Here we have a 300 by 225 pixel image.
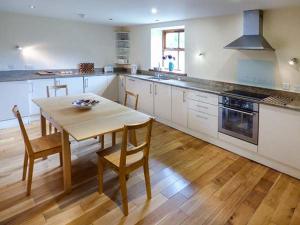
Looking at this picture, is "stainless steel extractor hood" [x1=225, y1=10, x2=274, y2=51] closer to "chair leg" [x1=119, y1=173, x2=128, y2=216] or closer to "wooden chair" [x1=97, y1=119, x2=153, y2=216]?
"wooden chair" [x1=97, y1=119, x2=153, y2=216]

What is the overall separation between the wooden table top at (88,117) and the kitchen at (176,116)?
19mm

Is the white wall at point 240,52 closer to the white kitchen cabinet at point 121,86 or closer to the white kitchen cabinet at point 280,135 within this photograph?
the white kitchen cabinet at point 280,135

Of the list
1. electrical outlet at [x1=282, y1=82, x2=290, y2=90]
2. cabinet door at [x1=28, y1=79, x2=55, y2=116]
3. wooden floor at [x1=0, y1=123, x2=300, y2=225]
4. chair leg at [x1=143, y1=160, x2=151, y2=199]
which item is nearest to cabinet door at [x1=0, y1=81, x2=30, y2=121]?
cabinet door at [x1=28, y1=79, x2=55, y2=116]

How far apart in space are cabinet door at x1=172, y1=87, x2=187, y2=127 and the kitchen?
2 cm

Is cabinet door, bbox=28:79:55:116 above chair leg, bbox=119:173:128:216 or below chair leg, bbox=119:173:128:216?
above

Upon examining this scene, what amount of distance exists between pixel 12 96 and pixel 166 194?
10.9 feet

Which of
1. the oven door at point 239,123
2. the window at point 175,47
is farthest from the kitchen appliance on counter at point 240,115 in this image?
the window at point 175,47

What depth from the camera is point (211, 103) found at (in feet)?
11.9

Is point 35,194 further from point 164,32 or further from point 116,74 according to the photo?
point 164,32

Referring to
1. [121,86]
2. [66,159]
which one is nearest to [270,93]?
[66,159]

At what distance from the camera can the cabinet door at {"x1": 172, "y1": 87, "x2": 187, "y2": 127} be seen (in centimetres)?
409

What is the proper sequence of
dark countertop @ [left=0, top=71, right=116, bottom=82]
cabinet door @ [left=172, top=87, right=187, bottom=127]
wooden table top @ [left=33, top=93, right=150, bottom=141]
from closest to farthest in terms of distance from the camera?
1. wooden table top @ [left=33, top=93, right=150, bottom=141]
2. cabinet door @ [left=172, top=87, right=187, bottom=127]
3. dark countertop @ [left=0, top=71, right=116, bottom=82]

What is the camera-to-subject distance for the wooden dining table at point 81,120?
223cm

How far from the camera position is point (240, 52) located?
12.0 ft
